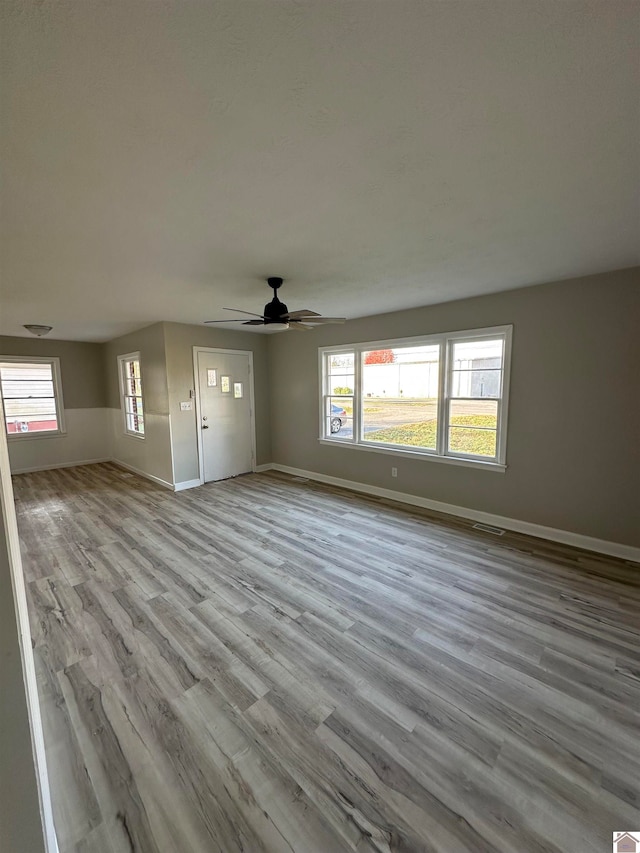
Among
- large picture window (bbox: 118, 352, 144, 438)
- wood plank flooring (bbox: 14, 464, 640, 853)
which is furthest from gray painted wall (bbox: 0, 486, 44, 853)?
large picture window (bbox: 118, 352, 144, 438)

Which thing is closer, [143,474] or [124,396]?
[143,474]

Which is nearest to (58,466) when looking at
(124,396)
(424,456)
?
(124,396)

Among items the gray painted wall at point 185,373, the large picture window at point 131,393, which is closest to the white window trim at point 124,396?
the large picture window at point 131,393

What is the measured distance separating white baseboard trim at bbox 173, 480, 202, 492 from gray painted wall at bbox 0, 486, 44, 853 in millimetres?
4661

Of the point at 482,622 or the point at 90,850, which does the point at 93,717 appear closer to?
the point at 90,850

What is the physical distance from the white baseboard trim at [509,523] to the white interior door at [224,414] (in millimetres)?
1659

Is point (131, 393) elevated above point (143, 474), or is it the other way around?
point (131, 393)

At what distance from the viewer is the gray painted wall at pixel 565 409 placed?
302 cm

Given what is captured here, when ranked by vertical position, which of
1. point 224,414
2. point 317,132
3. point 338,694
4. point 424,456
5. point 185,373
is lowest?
point 338,694

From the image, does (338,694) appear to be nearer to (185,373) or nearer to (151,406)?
(185,373)

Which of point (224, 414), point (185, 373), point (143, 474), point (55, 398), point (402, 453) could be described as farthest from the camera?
point (55, 398)

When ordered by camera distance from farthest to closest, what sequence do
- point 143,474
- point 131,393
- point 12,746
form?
point 131,393 < point 143,474 < point 12,746

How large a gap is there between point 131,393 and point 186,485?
2.45 meters

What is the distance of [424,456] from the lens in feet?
14.3
